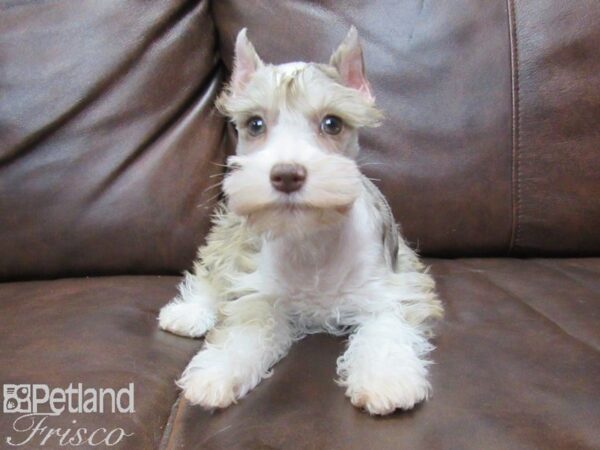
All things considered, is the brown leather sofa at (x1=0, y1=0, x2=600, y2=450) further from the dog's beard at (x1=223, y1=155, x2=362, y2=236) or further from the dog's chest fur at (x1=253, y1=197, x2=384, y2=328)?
the dog's beard at (x1=223, y1=155, x2=362, y2=236)

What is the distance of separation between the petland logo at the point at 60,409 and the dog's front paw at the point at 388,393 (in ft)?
1.28

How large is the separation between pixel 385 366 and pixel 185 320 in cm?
51

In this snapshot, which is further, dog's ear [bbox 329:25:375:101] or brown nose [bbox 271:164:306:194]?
dog's ear [bbox 329:25:375:101]

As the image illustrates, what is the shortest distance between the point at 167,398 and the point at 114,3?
1.19 m

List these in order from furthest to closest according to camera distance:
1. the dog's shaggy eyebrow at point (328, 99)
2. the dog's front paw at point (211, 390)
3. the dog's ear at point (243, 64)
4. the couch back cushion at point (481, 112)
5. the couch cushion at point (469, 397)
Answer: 1. the couch back cushion at point (481, 112)
2. the dog's ear at point (243, 64)
3. the dog's shaggy eyebrow at point (328, 99)
4. the dog's front paw at point (211, 390)
5. the couch cushion at point (469, 397)

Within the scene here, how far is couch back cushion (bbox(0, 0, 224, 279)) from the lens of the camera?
1.70 metres

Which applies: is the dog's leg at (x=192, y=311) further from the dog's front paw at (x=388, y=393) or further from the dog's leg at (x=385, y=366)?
the dog's front paw at (x=388, y=393)

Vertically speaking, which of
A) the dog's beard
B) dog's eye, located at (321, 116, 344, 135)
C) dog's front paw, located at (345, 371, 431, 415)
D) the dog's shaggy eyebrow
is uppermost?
the dog's shaggy eyebrow

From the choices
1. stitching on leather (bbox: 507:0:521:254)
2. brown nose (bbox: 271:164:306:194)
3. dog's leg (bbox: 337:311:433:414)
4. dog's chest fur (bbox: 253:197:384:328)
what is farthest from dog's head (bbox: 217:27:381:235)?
stitching on leather (bbox: 507:0:521:254)

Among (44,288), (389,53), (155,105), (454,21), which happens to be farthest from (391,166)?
(44,288)

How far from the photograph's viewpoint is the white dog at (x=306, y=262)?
1.10 meters

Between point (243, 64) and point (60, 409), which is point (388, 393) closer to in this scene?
point (60, 409)

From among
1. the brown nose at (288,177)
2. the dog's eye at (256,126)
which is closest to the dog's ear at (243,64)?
the dog's eye at (256,126)

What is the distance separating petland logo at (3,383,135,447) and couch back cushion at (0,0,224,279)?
0.67 metres
